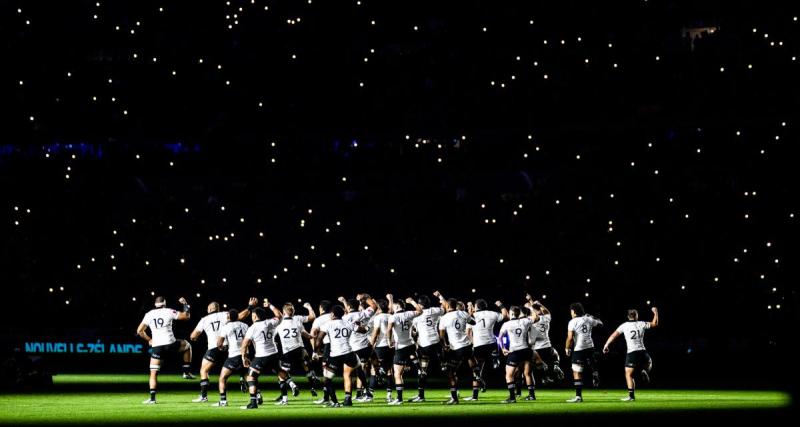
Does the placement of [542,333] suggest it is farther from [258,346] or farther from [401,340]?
[258,346]

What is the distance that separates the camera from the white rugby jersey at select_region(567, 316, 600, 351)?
24.2m

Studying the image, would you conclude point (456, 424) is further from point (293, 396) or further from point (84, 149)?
point (84, 149)

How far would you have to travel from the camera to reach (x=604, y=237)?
1486 inches

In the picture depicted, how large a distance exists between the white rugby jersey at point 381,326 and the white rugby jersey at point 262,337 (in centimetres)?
211

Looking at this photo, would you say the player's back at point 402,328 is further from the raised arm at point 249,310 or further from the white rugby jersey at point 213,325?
the white rugby jersey at point 213,325

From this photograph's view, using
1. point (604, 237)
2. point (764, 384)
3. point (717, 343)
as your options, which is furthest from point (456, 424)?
point (604, 237)

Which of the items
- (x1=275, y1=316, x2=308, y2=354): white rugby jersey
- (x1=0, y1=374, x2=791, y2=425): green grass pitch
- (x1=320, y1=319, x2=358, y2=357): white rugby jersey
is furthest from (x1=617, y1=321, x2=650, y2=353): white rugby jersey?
(x1=275, y1=316, x2=308, y2=354): white rugby jersey

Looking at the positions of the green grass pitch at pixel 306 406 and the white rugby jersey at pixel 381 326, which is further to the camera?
the white rugby jersey at pixel 381 326

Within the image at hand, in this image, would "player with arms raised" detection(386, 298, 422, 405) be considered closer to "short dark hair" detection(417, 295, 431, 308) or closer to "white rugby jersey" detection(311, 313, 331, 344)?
"short dark hair" detection(417, 295, 431, 308)

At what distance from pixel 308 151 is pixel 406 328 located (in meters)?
18.9

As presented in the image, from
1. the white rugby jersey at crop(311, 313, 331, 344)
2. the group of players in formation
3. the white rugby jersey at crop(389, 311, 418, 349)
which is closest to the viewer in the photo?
the group of players in formation

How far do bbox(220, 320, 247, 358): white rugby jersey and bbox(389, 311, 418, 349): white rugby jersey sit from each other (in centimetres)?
314

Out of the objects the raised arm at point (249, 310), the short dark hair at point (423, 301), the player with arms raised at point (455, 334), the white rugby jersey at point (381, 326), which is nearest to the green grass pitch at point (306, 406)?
the player with arms raised at point (455, 334)

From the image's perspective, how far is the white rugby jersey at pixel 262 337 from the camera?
846 inches
